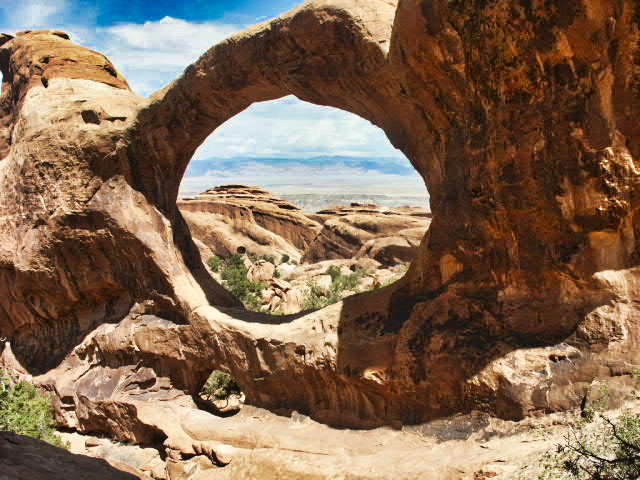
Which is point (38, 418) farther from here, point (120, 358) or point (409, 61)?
point (409, 61)

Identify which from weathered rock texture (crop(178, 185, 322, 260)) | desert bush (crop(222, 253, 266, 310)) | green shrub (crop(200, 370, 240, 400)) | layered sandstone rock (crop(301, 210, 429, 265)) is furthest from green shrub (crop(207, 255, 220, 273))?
green shrub (crop(200, 370, 240, 400))

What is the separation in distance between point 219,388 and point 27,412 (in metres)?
3.00

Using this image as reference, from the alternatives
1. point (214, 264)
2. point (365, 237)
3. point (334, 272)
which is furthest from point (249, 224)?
point (334, 272)

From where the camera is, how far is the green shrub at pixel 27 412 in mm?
6812

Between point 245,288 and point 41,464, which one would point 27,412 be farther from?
point 245,288

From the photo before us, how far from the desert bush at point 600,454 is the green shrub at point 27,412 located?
19.8ft

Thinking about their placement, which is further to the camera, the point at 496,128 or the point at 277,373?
the point at 277,373

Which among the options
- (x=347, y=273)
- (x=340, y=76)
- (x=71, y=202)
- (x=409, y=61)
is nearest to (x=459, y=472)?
(x=409, y=61)

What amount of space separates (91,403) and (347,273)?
40.9ft

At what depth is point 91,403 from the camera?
7973 millimetres

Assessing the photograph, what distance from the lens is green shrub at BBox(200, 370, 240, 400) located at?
362 inches

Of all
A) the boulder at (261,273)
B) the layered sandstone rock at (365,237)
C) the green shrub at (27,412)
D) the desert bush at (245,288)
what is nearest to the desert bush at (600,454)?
the green shrub at (27,412)

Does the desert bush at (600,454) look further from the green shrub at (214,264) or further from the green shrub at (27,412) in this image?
the green shrub at (214,264)

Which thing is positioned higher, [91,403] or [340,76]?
[340,76]
